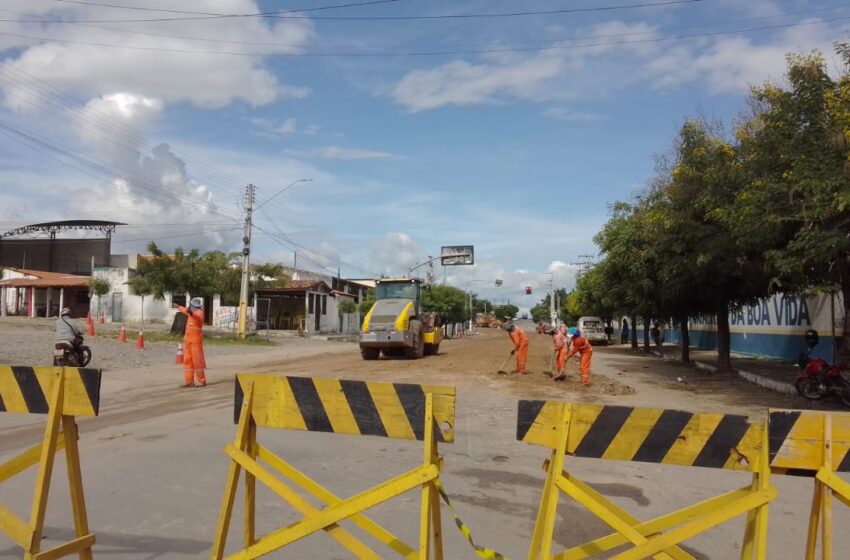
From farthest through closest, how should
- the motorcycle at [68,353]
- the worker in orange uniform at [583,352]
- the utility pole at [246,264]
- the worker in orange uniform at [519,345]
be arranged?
the utility pole at [246,264] → the worker in orange uniform at [519,345] → the worker in orange uniform at [583,352] → the motorcycle at [68,353]

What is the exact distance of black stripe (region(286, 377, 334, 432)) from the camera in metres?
4.20

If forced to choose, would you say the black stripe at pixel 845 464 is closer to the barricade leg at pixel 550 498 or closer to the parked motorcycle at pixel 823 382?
the barricade leg at pixel 550 498

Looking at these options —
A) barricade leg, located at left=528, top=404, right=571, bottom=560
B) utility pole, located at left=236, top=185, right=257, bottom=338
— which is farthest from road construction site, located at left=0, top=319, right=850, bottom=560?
utility pole, located at left=236, top=185, right=257, bottom=338

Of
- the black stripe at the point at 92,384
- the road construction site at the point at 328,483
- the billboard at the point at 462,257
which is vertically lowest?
the road construction site at the point at 328,483

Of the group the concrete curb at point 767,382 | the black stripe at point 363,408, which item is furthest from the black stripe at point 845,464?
the concrete curb at point 767,382

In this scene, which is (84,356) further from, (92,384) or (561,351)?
(92,384)

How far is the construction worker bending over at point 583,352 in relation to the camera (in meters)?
16.7

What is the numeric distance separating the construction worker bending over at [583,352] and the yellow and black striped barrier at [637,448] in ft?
42.8

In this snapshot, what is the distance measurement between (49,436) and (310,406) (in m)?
1.59

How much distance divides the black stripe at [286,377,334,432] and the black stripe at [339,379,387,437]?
0.19 meters

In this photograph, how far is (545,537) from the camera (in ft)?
11.5

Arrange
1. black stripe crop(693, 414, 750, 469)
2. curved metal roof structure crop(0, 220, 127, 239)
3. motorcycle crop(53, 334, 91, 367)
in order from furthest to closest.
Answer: curved metal roof structure crop(0, 220, 127, 239) → motorcycle crop(53, 334, 91, 367) → black stripe crop(693, 414, 750, 469)

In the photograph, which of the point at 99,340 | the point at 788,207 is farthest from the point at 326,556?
the point at 99,340

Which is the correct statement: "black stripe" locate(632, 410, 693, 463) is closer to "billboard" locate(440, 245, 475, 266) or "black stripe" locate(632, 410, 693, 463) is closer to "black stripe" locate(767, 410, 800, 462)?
"black stripe" locate(767, 410, 800, 462)
